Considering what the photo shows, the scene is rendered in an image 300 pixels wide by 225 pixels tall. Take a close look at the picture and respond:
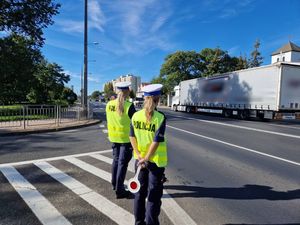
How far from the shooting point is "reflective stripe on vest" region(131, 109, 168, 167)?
10.2ft

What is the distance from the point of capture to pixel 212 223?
11.9 ft

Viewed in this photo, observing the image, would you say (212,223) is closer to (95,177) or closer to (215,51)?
(95,177)

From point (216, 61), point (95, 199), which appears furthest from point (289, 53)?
point (95, 199)

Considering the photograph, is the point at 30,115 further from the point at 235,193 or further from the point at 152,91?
the point at 152,91

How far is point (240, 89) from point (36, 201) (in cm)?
2031

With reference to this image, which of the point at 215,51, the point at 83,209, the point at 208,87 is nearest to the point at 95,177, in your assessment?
the point at 83,209

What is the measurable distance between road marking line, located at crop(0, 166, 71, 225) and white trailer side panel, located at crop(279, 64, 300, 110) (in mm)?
17061

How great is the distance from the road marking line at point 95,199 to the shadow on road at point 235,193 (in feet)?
3.52

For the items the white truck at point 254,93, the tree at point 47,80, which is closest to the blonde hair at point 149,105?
the white truck at point 254,93

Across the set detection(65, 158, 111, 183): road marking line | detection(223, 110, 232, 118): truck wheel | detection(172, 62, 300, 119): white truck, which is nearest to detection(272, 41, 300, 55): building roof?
detection(172, 62, 300, 119): white truck

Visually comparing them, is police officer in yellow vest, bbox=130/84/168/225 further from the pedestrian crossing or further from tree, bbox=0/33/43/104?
tree, bbox=0/33/43/104

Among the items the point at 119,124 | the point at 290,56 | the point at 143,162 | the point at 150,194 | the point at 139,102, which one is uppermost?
the point at 290,56

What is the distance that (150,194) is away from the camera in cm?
311

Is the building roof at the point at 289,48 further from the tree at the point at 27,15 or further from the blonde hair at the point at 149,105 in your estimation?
the blonde hair at the point at 149,105
